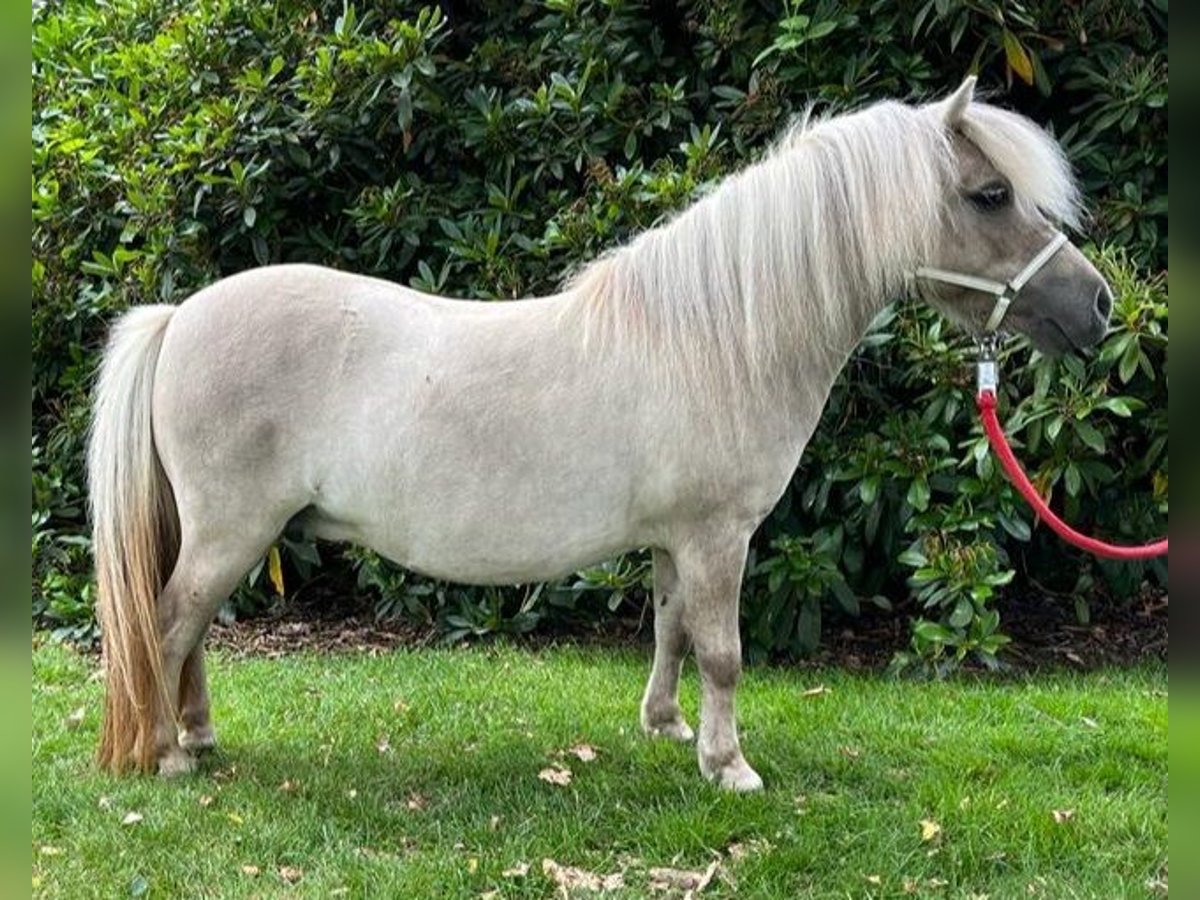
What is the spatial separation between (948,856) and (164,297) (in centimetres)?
438

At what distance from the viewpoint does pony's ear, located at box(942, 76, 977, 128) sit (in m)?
2.99

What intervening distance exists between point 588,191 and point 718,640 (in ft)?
8.80

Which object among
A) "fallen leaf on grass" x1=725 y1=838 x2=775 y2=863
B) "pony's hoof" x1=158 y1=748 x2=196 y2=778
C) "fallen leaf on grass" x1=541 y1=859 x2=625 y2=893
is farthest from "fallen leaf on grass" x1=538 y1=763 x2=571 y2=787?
"pony's hoof" x1=158 y1=748 x2=196 y2=778

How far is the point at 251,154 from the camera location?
5297 millimetres

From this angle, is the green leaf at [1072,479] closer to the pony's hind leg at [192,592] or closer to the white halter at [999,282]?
the white halter at [999,282]

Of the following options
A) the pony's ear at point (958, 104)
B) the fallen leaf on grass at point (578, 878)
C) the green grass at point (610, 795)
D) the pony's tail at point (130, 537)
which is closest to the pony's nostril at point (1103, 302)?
the pony's ear at point (958, 104)

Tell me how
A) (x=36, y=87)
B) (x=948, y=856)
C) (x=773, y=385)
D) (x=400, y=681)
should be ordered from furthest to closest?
(x=36, y=87), (x=400, y=681), (x=773, y=385), (x=948, y=856)

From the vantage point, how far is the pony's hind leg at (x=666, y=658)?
12.0 feet

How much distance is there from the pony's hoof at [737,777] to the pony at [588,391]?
0.02 metres

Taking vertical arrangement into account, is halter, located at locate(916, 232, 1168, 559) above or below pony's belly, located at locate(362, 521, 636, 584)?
above

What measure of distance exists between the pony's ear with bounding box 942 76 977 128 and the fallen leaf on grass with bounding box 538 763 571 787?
236 cm

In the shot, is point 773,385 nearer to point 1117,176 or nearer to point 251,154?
point 1117,176

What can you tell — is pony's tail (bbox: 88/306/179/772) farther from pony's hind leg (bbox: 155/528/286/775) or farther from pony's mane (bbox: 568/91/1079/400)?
pony's mane (bbox: 568/91/1079/400)

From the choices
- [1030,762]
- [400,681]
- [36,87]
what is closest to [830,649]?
[1030,762]
